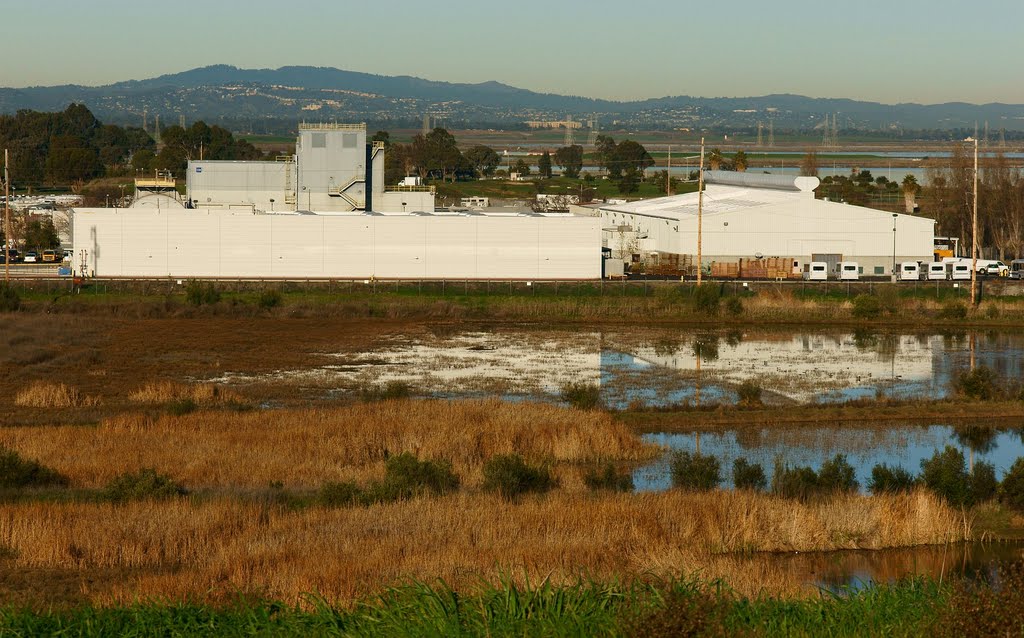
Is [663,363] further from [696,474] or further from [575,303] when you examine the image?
[696,474]

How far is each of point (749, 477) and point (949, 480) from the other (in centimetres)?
269

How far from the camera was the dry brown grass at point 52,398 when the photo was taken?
78.2 feet

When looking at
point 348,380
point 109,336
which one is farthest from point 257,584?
point 109,336

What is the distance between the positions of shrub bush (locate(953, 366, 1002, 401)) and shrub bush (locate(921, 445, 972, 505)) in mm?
8138

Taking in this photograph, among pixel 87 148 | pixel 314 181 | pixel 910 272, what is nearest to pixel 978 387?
pixel 910 272

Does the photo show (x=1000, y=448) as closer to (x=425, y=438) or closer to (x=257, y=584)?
(x=425, y=438)

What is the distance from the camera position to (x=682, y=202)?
62.1 m

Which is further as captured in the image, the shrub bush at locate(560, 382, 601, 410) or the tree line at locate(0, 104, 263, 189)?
the tree line at locate(0, 104, 263, 189)

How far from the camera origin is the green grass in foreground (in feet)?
31.6

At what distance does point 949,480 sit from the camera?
688 inches

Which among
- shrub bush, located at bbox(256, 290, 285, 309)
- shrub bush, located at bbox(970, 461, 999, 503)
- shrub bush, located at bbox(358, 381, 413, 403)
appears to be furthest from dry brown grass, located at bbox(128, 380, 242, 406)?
shrub bush, located at bbox(256, 290, 285, 309)

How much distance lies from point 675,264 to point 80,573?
42221 millimetres

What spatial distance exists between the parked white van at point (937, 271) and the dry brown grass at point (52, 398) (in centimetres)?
3509

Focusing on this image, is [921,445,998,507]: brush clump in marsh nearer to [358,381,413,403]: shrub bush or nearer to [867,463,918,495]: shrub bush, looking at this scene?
[867,463,918,495]: shrub bush
